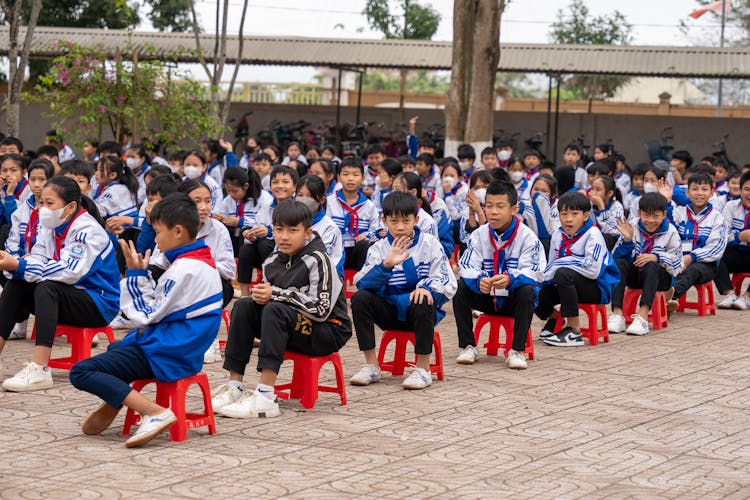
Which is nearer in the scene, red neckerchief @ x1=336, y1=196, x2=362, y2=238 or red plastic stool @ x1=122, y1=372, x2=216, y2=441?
red plastic stool @ x1=122, y1=372, x2=216, y2=441

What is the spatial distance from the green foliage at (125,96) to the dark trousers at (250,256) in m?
7.02

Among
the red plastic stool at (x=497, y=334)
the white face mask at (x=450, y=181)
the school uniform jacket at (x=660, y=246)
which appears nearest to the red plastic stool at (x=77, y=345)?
the red plastic stool at (x=497, y=334)

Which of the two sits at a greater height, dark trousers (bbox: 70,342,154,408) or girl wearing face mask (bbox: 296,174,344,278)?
girl wearing face mask (bbox: 296,174,344,278)

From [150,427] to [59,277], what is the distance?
6.56 feet

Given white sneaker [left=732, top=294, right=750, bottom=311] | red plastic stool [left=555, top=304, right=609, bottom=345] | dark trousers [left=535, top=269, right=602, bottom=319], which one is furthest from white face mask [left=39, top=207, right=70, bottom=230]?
white sneaker [left=732, top=294, right=750, bottom=311]

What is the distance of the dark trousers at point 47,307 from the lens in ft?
24.3

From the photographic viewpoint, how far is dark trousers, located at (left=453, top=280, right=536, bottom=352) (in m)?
8.41

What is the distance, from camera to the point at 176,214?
609 centimetres

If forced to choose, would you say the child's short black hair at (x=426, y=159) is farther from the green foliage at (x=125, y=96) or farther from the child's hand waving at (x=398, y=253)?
the child's hand waving at (x=398, y=253)

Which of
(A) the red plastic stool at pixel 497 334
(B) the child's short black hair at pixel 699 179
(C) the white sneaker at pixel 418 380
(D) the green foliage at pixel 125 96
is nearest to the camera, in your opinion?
(C) the white sneaker at pixel 418 380

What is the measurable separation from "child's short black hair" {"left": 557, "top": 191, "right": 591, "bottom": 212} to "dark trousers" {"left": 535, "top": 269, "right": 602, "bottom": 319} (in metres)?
0.49

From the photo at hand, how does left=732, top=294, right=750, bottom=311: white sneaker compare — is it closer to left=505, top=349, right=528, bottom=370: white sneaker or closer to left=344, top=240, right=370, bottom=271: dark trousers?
left=344, top=240, right=370, bottom=271: dark trousers

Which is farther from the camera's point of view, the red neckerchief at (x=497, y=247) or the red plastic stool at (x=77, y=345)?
the red neckerchief at (x=497, y=247)

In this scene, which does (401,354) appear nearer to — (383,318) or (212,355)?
(383,318)
